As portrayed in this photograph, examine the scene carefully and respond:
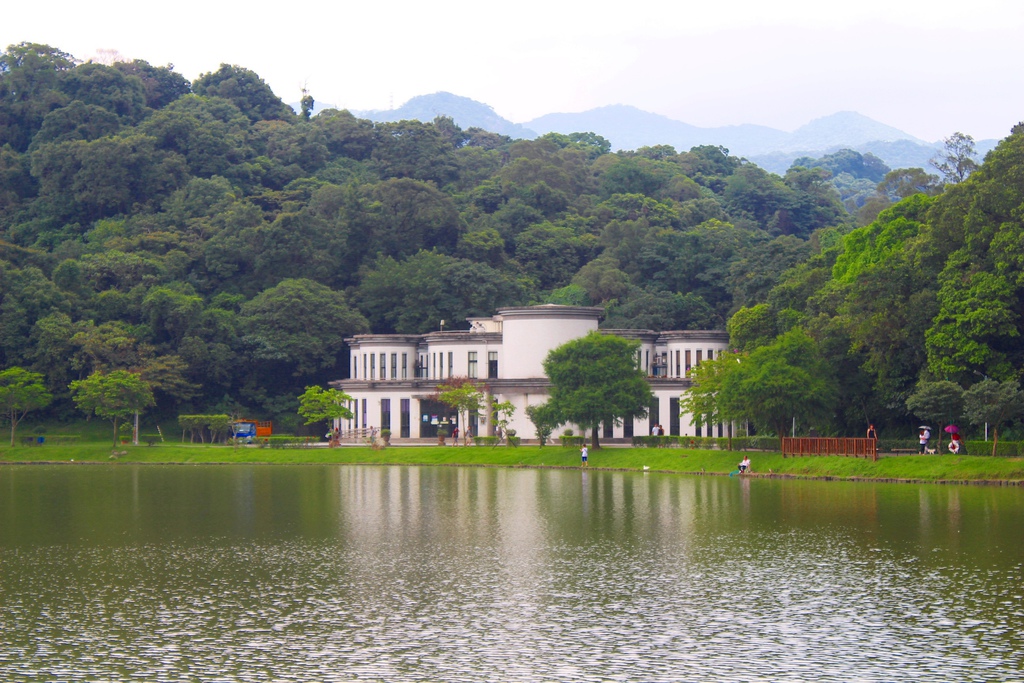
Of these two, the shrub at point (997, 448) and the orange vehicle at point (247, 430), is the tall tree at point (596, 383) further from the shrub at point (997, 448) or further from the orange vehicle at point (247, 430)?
the orange vehicle at point (247, 430)

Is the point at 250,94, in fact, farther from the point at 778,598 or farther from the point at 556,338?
the point at 778,598

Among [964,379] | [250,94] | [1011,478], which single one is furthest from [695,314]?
[250,94]

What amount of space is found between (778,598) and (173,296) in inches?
3294

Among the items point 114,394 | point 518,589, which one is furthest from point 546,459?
point 518,589

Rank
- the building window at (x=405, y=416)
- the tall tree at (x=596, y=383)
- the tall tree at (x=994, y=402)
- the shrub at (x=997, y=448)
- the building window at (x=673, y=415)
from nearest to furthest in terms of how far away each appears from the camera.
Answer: the shrub at (x=997, y=448)
the tall tree at (x=994, y=402)
the tall tree at (x=596, y=383)
the building window at (x=673, y=415)
the building window at (x=405, y=416)

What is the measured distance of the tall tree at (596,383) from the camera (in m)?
74.0

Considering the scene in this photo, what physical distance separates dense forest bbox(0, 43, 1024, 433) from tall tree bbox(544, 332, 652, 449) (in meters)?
10.8

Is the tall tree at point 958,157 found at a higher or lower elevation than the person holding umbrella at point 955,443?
higher

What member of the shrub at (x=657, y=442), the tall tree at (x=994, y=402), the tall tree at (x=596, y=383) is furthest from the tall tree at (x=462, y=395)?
the tall tree at (x=994, y=402)

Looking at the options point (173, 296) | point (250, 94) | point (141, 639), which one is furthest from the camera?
point (250, 94)

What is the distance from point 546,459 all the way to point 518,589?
46.9 meters

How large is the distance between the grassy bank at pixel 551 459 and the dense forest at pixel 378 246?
283 inches

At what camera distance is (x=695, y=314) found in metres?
115

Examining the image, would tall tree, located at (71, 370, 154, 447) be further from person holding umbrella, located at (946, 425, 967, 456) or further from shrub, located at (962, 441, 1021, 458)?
shrub, located at (962, 441, 1021, 458)
